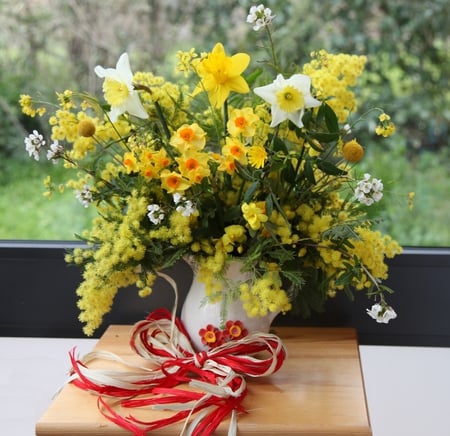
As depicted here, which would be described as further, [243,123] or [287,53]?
[287,53]

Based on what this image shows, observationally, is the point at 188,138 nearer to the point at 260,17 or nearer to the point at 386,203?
the point at 260,17

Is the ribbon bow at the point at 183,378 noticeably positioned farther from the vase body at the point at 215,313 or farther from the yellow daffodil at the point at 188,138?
the yellow daffodil at the point at 188,138

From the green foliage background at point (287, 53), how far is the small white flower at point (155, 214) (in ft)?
1.83

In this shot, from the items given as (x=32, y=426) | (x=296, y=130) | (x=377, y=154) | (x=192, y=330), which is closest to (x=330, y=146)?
(x=296, y=130)

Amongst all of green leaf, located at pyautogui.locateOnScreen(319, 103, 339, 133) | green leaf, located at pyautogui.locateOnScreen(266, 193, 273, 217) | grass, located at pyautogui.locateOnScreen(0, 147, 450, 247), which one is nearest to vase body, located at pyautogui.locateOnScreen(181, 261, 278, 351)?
green leaf, located at pyautogui.locateOnScreen(266, 193, 273, 217)

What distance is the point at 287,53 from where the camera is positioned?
154 cm

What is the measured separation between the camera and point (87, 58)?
162 cm

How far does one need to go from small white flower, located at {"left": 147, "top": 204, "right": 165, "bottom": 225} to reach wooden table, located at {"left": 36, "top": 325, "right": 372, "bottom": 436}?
10.1 inches

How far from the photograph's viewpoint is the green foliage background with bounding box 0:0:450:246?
5.11 ft

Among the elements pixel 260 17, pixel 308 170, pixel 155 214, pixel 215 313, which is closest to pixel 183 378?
pixel 215 313

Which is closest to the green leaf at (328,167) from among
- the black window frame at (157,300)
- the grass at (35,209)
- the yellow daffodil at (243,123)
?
the yellow daffodil at (243,123)

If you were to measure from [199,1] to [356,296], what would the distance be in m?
0.64

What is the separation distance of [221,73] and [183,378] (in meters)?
0.43

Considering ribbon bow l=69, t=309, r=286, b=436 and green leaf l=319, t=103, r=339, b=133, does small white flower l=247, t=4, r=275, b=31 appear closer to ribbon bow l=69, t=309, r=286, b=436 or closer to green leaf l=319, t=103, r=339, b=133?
green leaf l=319, t=103, r=339, b=133
